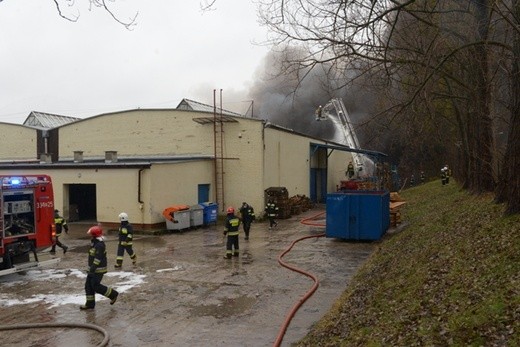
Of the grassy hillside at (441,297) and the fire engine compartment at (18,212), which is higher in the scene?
the fire engine compartment at (18,212)

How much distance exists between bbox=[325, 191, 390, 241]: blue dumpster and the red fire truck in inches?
341

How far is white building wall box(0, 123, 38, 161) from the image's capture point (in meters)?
33.0

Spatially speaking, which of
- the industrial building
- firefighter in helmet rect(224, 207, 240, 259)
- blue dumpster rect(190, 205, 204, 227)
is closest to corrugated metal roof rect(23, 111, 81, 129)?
the industrial building

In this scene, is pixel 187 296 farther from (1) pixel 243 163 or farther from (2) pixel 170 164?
(1) pixel 243 163

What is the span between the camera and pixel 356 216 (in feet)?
53.2

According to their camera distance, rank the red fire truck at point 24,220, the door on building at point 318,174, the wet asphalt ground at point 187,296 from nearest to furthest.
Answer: the wet asphalt ground at point 187,296, the red fire truck at point 24,220, the door on building at point 318,174

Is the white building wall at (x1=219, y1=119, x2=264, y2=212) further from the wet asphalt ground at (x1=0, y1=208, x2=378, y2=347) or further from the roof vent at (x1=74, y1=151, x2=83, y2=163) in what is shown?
the wet asphalt ground at (x1=0, y1=208, x2=378, y2=347)

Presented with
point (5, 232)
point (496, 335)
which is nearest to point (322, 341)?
point (496, 335)

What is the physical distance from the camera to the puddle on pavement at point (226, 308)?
8422 millimetres

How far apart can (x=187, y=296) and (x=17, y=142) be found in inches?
1128

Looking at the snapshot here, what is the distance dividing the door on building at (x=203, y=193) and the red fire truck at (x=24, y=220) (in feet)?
41.3

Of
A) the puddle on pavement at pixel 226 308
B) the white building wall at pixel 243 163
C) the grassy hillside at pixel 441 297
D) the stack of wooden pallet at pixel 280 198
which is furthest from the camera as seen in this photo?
the white building wall at pixel 243 163

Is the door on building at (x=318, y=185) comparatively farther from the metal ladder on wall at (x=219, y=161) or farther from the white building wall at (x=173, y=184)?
the white building wall at (x=173, y=184)

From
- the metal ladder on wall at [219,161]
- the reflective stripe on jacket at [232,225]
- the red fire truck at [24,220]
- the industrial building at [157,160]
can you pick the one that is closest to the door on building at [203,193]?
the industrial building at [157,160]
